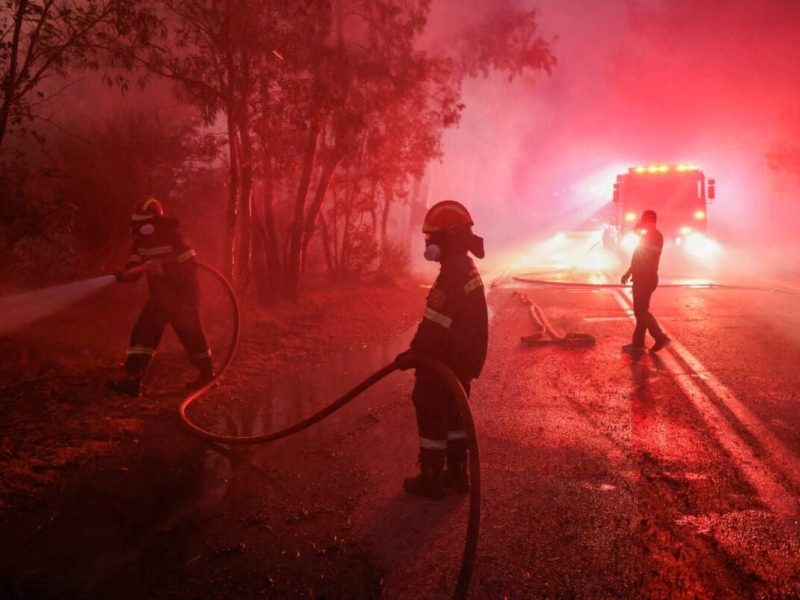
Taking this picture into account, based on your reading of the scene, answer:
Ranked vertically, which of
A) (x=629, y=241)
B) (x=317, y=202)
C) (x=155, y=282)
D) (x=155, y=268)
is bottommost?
(x=629, y=241)

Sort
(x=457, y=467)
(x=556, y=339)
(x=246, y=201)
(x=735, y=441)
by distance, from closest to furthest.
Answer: (x=457, y=467), (x=735, y=441), (x=556, y=339), (x=246, y=201)

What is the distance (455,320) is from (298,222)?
7.85m

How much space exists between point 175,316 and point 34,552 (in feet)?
9.59

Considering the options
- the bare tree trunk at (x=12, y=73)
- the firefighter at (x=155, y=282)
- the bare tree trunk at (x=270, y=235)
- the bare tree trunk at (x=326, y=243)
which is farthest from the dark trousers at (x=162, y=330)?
the bare tree trunk at (x=326, y=243)

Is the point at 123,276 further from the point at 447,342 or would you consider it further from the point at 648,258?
the point at 648,258

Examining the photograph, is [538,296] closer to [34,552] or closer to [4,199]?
[4,199]

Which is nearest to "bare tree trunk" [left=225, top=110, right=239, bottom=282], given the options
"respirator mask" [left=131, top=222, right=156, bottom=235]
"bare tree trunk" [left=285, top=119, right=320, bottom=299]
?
"bare tree trunk" [left=285, top=119, right=320, bottom=299]

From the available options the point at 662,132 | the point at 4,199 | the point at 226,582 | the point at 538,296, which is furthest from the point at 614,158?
the point at 226,582

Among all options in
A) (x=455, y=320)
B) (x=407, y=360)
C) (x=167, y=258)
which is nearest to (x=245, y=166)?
(x=167, y=258)

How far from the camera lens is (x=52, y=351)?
6.52 meters

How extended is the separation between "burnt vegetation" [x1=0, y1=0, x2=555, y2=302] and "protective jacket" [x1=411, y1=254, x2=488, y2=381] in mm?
→ 5151

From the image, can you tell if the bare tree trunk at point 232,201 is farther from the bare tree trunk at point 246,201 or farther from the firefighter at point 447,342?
the firefighter at point 447,342

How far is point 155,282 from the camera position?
5.54 meters

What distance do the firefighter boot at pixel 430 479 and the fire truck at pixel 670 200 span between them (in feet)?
58.2
